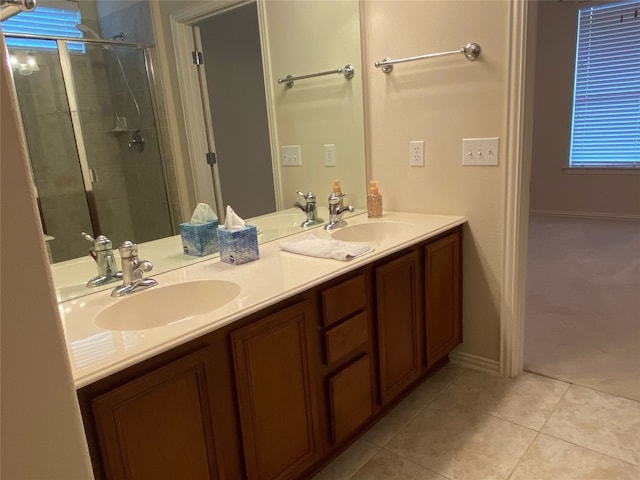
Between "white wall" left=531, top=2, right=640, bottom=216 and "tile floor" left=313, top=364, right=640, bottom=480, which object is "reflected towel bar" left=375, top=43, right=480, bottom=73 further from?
"white wall" left=531, top=2, right=640, bottom=216

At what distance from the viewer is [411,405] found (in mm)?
2094

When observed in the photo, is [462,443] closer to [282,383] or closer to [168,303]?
[282,383]

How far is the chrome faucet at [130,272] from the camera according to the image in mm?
1420

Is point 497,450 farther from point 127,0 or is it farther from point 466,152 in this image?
point 127,0

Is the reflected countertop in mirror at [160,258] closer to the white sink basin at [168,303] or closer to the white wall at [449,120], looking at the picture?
the white sink basin at [168,303]

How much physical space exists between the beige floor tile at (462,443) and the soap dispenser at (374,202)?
935mm

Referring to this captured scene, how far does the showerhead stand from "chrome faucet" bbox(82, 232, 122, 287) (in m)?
0.61

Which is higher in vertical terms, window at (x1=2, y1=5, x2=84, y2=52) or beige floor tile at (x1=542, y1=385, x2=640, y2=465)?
window at (x1=2, y1=5, x2=84, y2=52)

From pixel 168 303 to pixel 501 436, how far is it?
4.44 feet

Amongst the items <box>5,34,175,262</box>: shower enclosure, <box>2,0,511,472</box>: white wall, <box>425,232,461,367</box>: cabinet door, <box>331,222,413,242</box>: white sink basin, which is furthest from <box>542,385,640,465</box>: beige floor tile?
<box>5,34,175,262</box>: shower enclosure

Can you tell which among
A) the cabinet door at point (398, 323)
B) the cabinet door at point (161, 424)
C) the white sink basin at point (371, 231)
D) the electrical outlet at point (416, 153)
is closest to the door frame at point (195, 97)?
the white sink basin at point (371, 231)

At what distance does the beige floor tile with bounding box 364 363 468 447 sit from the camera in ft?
6.27

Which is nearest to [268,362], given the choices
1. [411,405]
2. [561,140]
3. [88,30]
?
[411,405]

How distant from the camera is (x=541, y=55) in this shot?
540cm
